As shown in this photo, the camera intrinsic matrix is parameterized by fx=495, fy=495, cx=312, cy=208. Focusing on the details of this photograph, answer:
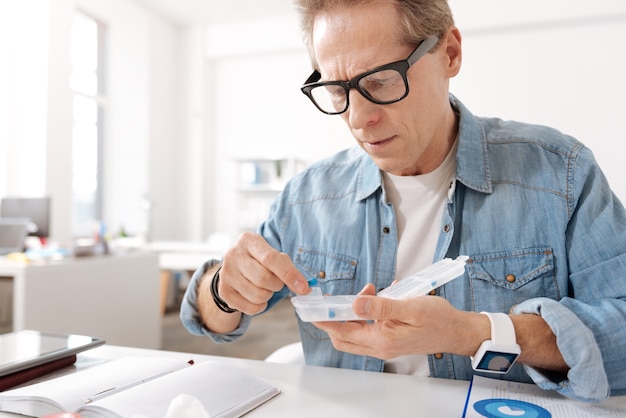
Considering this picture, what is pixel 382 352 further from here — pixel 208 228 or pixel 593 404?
pixel 208 228

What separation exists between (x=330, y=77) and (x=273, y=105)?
5.27m

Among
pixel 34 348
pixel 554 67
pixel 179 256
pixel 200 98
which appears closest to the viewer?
pixel 34 348

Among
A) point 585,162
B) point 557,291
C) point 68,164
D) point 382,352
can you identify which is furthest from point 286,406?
point 68,164

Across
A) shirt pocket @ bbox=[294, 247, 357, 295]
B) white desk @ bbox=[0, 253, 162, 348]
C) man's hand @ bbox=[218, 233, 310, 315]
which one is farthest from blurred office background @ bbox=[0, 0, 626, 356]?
man's hand @ bbox=[218, 233, 310, 315]

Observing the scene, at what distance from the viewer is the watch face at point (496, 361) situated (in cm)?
76

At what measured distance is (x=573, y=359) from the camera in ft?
2.49

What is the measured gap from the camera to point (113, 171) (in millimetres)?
5895

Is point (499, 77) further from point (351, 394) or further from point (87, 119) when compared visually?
point (351, 394)

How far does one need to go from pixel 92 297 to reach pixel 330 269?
188 centimetres

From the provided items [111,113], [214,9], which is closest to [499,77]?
[214,9]

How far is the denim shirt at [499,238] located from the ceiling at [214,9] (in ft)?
16.0

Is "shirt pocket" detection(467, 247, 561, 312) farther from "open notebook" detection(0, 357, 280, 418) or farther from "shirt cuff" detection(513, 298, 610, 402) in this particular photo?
"open notebook" detection(0, 357, 280, 418)

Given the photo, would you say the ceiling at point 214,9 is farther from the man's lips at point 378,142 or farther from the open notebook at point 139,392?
the open notebook at point 139,392

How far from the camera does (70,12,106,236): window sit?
17.2 ft
